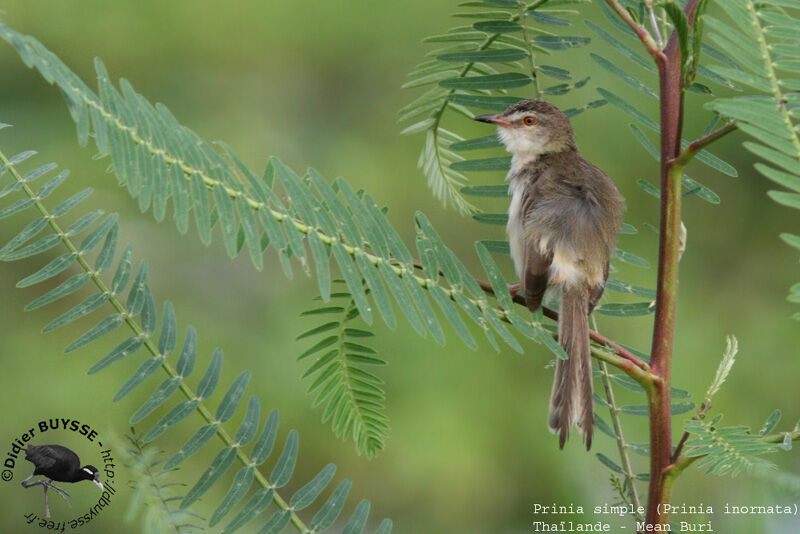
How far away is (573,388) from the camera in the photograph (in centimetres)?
176

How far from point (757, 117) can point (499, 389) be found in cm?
381

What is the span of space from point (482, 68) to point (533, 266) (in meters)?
0.55

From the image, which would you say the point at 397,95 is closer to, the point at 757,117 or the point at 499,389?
the point at 499,389

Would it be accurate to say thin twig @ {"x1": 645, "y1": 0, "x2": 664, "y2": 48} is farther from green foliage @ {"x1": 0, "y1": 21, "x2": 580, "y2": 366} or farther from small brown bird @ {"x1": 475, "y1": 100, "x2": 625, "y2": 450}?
small brown bird @ {"x1": 475, "y1": 100, "x2": 625, "y2": 450}

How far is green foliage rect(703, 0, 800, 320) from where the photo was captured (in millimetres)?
987

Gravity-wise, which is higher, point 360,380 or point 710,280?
point 710,280

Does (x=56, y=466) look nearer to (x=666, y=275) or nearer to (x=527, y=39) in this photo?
(x=666, y=275)

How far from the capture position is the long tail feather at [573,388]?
1.71 m

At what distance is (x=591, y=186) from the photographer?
248 cm

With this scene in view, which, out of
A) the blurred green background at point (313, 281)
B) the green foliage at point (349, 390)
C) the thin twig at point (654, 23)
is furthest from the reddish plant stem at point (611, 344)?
the blurred green background at point (313, 281)

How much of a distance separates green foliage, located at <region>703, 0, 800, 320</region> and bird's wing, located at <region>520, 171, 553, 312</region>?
3.08 feet

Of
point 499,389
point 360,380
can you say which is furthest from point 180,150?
point 499,389

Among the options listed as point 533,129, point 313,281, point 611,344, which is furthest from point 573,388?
point 313,281

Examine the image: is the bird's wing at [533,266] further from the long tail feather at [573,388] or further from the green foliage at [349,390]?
the green foliage at [349,390]
